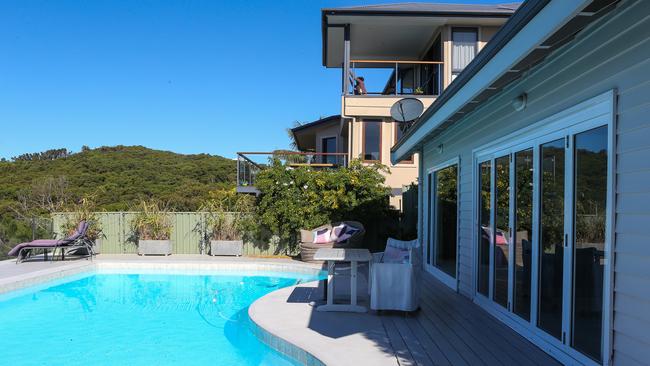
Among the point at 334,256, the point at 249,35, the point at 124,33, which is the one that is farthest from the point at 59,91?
the point at 334,256

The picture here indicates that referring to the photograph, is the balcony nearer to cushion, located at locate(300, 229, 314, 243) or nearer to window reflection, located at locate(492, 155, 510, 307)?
cushion, located at locate(300, 229, 314, 243)

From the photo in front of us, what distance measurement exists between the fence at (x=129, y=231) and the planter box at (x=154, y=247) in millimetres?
685

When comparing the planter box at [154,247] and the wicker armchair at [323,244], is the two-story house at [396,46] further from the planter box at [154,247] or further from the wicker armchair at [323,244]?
the planter box at [154,247]

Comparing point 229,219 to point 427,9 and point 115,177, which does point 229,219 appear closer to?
point 427,9

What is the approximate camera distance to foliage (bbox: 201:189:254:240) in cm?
1250

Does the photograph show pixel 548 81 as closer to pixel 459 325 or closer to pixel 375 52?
pixel 459 325

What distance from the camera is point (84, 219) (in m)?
12.8

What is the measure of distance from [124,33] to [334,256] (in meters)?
12.3

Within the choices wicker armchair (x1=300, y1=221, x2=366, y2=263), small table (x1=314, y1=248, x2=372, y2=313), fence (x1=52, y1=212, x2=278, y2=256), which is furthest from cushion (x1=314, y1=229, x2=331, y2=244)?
small table (x1=314, y1=248, x2=372, y2=313)

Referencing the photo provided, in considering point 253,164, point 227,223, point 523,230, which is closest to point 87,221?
point 227,223

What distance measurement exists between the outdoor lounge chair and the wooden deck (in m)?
8.99

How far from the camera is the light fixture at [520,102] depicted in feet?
13.8

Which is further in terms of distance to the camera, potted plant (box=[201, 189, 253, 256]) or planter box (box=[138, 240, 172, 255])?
planter box (box=[138, 240, 172, 255])

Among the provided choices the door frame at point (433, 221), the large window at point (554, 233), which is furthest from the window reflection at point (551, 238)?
the door frame at point (433, 221)
